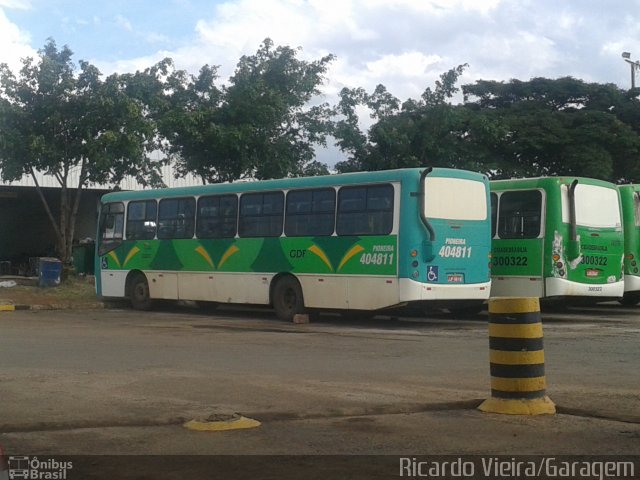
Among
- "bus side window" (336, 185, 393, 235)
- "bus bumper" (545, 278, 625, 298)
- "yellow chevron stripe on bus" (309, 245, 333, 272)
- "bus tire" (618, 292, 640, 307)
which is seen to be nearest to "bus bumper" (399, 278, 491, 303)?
"bus side window" (336, 185, 393, 235)

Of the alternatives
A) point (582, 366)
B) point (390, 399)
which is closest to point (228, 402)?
point (390, 399)

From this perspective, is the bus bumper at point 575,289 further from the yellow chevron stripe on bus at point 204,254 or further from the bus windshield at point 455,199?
the yellow chevron stripe on bus at point 204,254

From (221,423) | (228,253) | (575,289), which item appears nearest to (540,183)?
(575,289)

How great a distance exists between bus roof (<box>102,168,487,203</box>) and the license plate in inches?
75.3

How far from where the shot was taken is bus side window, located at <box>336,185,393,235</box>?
54.0 ft

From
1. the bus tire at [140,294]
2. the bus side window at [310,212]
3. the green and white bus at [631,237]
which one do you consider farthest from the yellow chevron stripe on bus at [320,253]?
the green and white bus at [631,237]

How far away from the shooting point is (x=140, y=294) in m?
21.8

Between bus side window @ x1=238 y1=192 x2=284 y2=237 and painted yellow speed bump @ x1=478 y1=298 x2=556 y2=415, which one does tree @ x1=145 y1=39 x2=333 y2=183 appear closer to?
bus side window @ x1=238 y1=192 x2=284 y2=237

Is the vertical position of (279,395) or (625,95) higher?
(625,95)

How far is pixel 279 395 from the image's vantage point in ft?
28.9

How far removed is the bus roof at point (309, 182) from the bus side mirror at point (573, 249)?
102 inches

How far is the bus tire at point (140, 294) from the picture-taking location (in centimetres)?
2167
